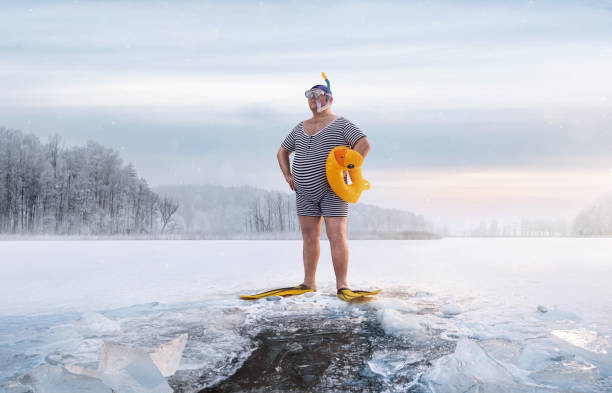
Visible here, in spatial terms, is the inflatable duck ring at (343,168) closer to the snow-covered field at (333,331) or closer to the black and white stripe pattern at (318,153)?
the black and white stripe pattern at (318,153)

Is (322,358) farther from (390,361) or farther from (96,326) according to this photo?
(96,326)

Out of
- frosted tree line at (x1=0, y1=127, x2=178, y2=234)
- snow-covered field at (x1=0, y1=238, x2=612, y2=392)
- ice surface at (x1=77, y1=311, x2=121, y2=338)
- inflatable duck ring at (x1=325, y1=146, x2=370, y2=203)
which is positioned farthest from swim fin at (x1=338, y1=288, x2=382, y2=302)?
frosted tree line at (x1=0, y1=127, x2=178, y2=234)

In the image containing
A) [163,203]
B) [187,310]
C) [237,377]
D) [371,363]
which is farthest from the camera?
[163,203]

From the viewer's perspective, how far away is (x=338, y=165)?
382 centimetres

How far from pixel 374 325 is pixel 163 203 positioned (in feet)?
104

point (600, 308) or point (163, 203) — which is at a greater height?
point (163, 203)

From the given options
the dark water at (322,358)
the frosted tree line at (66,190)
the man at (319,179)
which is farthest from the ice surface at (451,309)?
the frosted tree line at (66,190)

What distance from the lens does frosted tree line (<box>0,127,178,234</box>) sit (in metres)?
26.6

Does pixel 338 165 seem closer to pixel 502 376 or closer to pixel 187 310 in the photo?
pixel 187 310

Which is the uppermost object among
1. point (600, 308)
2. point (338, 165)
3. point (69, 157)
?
point (69, 157)

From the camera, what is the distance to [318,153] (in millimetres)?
4000

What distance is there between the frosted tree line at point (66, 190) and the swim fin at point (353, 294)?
2664 centimetres

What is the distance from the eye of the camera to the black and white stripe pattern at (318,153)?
3.98 meters

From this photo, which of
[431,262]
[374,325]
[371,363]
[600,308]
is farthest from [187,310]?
[431,262]
